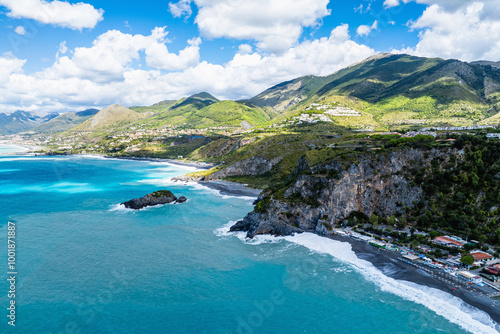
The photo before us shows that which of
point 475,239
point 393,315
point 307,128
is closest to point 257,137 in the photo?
point 307,128

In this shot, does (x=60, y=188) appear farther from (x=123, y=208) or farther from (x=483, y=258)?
(x=483, y=258)

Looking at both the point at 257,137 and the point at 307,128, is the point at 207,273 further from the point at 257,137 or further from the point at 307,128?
the point at 307,128

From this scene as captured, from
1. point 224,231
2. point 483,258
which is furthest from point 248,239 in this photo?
point 483,258

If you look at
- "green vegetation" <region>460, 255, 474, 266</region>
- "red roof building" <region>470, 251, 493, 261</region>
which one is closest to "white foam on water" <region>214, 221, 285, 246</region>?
"green vegetation" <region>460, 255, 474, 266</region>

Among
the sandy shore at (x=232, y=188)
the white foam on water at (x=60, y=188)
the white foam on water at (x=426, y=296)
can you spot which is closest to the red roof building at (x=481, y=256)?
the white foam on water at (x=426, y=296)

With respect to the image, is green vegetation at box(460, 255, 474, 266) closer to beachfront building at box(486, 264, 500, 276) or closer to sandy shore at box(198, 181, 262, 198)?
beachfront building at box(486, 264, 500, 276)

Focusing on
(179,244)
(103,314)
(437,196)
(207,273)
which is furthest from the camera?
(437,196)

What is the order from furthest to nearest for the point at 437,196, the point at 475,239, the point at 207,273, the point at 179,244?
the point at 437,196 < the point at 179,244 < the point at 475,239 < the point at 207,273
